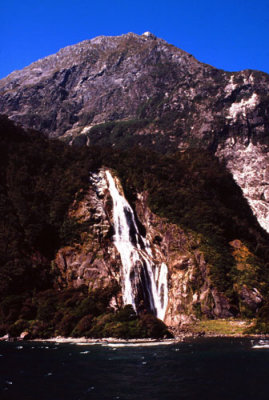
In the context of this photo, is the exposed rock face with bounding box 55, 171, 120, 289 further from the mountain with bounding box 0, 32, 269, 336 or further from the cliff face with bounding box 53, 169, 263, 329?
the mountain with bounding box 0, 32, 269, 336

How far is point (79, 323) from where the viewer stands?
58156 mm

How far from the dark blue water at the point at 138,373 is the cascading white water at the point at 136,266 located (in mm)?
23066

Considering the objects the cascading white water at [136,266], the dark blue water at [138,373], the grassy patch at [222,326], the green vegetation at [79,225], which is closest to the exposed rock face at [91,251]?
the cascading white water at [136,266]

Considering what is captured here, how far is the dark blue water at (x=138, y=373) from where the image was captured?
2466cm

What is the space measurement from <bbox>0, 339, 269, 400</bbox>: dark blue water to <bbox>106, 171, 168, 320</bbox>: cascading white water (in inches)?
908

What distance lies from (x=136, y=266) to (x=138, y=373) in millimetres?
39199

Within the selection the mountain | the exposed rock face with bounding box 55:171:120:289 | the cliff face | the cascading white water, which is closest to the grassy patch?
the cliff face

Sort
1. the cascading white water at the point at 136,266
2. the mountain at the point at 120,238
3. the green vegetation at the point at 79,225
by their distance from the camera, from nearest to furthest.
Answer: the green vegetation at the point at 79,225, the mountain at the point at 120,238, the cascading white water at the point at 136,266

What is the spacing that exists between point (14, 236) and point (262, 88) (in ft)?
388

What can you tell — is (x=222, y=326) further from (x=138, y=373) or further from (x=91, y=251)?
(x=138, y=373)

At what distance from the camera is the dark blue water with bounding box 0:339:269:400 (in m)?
24.7

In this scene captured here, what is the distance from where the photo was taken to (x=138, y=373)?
99.3 ft

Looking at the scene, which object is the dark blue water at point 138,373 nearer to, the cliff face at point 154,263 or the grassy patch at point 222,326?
the grassy patch at point 222,326

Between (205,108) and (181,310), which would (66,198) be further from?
→ (205,108)
